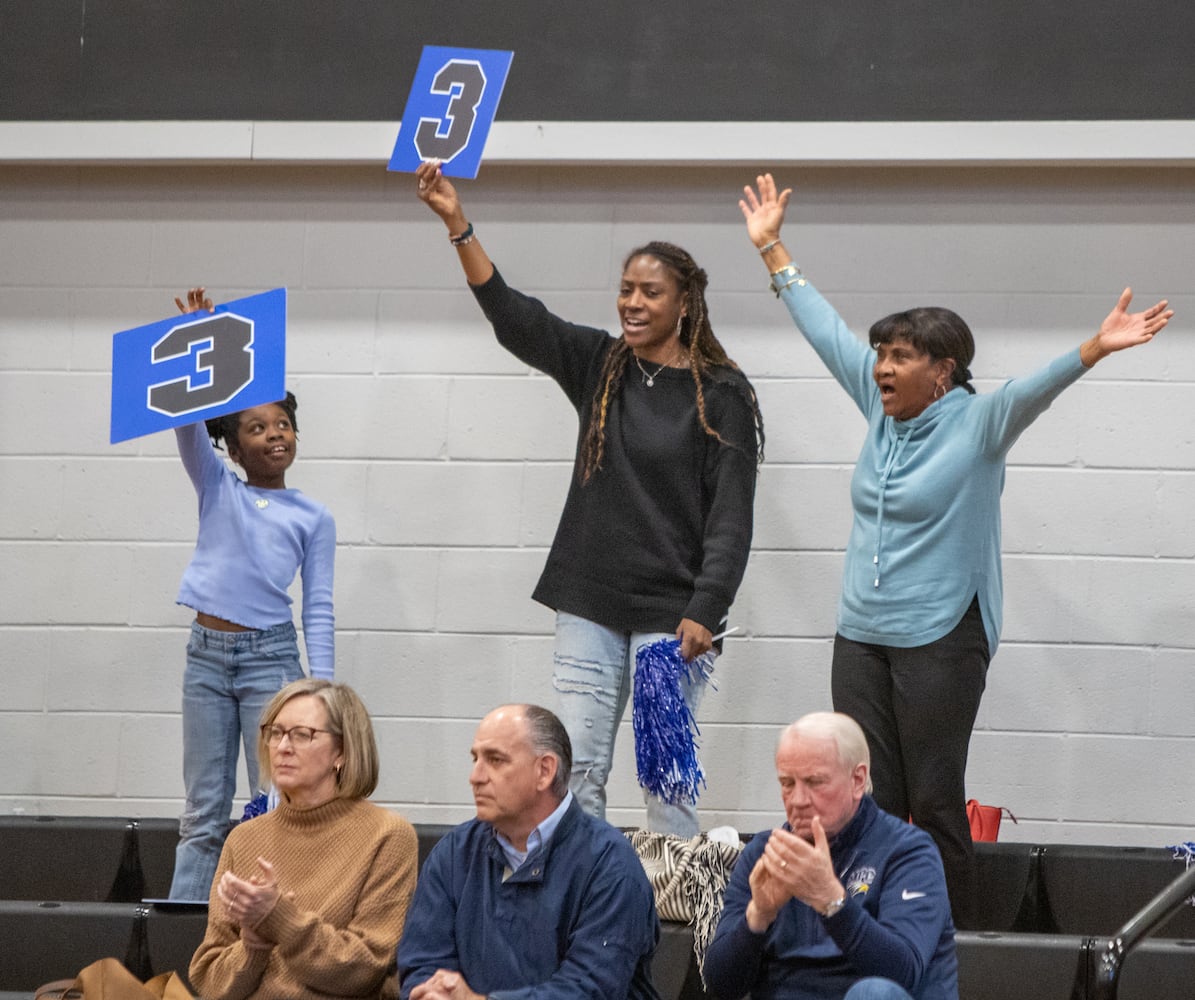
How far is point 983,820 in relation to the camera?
355cm

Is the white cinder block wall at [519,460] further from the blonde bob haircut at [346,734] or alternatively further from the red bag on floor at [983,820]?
the blonde bob haircut at [346,734]

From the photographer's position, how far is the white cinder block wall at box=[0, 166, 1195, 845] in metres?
3.83

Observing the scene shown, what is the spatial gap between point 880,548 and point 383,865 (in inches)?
45.8

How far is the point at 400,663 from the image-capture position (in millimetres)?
4016

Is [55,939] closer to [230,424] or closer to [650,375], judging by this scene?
[230,424]

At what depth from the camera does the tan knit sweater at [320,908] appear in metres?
2.42

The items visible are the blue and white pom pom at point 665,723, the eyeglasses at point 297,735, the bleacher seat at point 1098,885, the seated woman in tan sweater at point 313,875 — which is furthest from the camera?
the bleacher seat at point 1098,885

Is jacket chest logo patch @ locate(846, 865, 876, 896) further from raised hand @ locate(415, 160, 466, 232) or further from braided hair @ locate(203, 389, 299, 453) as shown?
braided hair @ locate(203, 389, 299, 453)

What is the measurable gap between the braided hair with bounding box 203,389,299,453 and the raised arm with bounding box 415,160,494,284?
607 mm

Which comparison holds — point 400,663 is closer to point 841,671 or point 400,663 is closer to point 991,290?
point 841,671

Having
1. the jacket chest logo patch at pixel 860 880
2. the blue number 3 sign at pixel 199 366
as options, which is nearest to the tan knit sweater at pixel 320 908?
the jacket chest logo patch at pixel 860 880
